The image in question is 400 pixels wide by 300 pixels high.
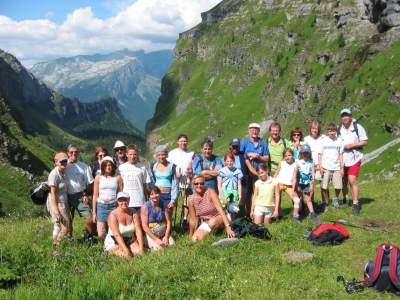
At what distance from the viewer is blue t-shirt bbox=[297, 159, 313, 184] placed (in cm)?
1702

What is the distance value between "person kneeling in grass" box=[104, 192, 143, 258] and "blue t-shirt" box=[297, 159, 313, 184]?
6.38m

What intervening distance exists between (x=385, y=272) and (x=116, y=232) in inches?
276

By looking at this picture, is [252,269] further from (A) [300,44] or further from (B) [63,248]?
(A) [300,44]

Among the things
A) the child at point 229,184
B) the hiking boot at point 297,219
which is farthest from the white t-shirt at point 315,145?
the child at point 229,184

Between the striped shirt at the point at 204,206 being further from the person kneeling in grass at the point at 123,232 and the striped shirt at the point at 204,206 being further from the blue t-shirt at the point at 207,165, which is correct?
the person kneeling in grass at the point at 123,232

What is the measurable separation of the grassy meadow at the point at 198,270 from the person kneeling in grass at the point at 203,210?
1.58ft

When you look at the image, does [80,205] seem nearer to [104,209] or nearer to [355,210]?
[104,209]

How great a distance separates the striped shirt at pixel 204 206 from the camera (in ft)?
48.2

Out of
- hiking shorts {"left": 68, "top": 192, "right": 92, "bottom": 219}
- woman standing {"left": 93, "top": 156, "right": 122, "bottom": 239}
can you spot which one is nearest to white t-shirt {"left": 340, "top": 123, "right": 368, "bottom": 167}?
woman standing {"left": 93, "top": 156, "right": 122, "bottom": 239}

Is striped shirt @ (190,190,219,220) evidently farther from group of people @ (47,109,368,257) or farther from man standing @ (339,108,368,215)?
man standing @ (339,108,368,215)

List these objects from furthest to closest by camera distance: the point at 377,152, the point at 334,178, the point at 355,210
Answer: the point at 377,152
the point at 334,178
the point at 355,210

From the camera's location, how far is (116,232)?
43.7ft

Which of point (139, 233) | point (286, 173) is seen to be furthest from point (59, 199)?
point (286, 173)

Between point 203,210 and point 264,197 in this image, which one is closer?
point 203,210
